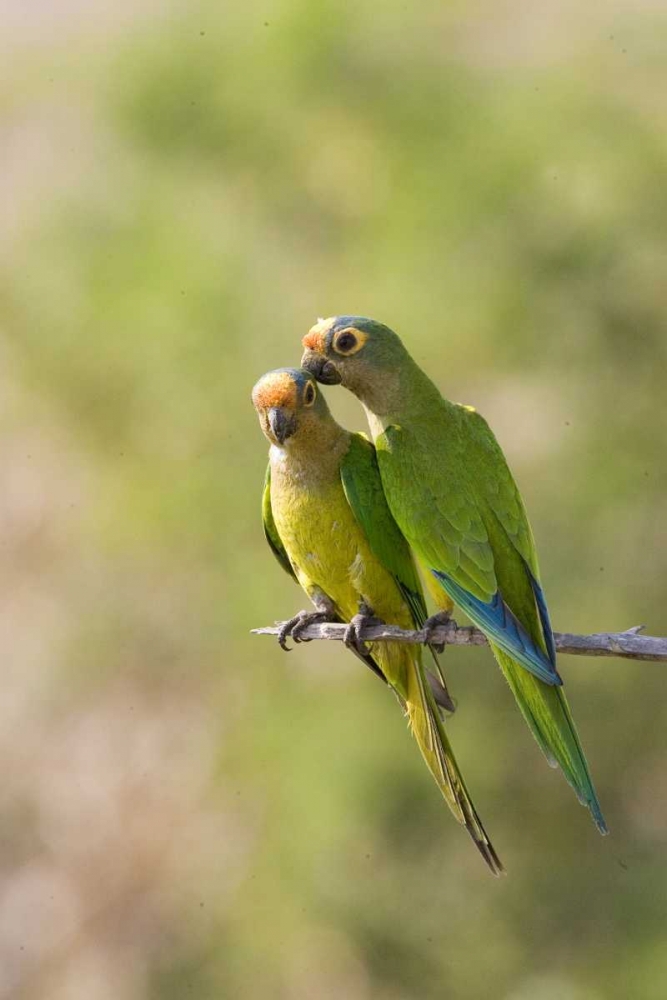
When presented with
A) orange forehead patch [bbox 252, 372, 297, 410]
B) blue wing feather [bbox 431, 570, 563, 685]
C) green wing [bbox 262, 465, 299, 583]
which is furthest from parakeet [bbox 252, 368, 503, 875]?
blue wing feather [bbox 431, 570, 563, 685]

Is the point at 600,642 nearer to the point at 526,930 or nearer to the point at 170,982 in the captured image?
the point at 526,930

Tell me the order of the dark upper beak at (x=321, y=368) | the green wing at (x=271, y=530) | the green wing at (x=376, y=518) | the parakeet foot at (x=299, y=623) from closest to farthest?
the dark upper beak at (x=321, y=368) < the green wing at (x=376, y=518) < the parakeet foot at (x=299, y=623) < the green wing at (x=271, y=530)

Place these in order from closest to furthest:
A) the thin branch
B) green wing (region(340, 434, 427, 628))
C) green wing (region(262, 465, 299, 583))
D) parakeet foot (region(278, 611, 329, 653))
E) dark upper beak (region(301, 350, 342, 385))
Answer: the thin branch
dark upper beak (region(301, 350, 342, 385))
green wing (region(340, 434, 427, 628))
parakeet foot (region(278, 611, 329, 653))
green wing (region(262, 465, 299, 583))

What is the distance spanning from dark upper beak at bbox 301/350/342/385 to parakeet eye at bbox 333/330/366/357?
83 millimetres

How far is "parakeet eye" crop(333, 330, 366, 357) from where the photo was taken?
3910 millimetres

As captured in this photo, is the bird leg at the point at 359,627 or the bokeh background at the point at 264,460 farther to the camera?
the bokeh background at the point at 264,460

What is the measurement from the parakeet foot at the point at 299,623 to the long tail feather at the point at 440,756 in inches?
14.4

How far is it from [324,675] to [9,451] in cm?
436

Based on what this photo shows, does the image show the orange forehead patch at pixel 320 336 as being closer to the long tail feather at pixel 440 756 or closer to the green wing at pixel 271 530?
the green wing at pixel 271 530

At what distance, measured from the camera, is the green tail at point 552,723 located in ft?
11.7

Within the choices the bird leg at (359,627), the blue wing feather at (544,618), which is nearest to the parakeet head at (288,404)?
the bird leg at (359,627)

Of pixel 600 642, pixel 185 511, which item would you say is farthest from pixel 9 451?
pixel 600 642

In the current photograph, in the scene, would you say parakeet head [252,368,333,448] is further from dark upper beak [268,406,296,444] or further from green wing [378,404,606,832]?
green wing [378,404,606,832]

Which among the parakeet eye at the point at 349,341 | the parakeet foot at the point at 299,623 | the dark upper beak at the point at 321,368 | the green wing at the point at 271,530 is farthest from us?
the green wing at the point at 271,530
